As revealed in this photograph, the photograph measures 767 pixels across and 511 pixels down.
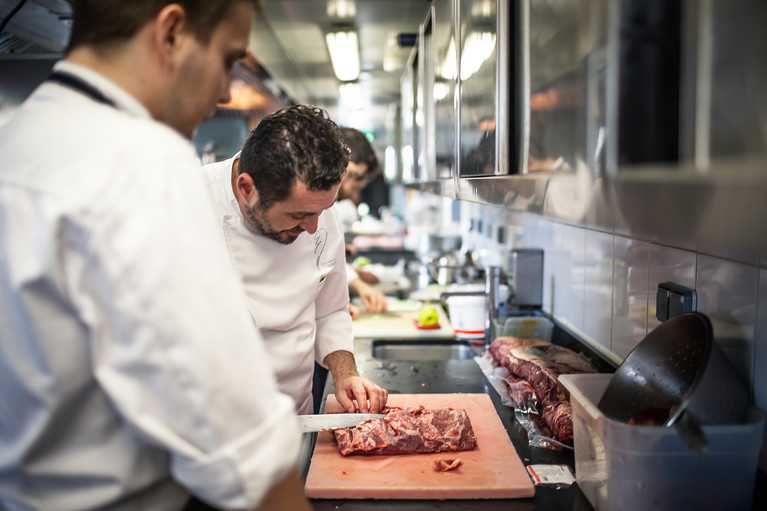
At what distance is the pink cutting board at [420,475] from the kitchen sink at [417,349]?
3.83 ft

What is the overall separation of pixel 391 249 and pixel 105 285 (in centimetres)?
579

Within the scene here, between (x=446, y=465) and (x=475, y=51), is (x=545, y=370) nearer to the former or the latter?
(x=446, y=465)

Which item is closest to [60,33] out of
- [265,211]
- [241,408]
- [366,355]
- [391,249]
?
[265,211]

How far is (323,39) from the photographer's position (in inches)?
214

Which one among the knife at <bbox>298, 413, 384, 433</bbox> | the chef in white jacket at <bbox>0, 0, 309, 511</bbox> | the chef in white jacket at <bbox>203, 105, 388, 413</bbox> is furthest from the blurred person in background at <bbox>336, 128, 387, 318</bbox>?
the chef in white jacket at <bbox>0, 0, 309, 511</bbox>

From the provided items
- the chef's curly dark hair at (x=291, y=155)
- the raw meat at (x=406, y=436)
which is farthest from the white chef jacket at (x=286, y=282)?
the raw meat at (x=406, y=436)

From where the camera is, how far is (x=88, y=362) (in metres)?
0.79

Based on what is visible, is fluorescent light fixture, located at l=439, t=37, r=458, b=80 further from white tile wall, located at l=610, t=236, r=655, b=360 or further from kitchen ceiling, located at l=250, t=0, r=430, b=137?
kitchen ceiling, located at l=250, t=0, r=430, b=137

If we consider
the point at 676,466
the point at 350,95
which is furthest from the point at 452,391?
the point at 350,95

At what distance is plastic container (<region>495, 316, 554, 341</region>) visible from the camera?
254 centimetres

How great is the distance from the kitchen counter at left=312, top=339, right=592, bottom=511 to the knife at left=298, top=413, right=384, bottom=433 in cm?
25

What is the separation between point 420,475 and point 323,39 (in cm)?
469

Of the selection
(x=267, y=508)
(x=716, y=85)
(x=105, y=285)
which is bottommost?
(x=267, y=508)

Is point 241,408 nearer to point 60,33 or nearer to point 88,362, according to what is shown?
point 88,362
